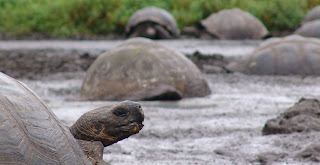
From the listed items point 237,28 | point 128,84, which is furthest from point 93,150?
point 237,28

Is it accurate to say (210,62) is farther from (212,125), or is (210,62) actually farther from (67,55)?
(212,125)

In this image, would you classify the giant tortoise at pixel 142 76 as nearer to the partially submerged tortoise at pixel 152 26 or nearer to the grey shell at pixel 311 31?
the grey shell at pixel 311 31

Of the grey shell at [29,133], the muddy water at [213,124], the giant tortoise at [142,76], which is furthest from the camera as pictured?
the giant tortoise at [142,76]

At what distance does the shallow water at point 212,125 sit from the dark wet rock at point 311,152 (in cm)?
5

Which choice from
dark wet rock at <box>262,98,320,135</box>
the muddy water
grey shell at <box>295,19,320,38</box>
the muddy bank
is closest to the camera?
the muddy water

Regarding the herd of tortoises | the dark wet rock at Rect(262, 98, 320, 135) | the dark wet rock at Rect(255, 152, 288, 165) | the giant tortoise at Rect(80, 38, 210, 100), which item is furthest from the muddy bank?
the dark wet rock at Rect(255, 152, 288, 165)

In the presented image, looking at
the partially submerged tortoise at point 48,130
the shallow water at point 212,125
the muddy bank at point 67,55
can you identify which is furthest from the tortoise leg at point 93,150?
the muddy bank at point 67,55

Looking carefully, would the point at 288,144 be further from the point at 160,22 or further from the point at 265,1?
the point at 265,1

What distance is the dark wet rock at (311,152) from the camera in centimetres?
322

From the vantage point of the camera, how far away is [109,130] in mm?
2230

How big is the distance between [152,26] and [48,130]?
12260mm

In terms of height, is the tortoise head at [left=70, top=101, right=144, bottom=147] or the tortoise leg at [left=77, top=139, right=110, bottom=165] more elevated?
the tortoise head at [left=70, top=101, right=144, bottom=147]

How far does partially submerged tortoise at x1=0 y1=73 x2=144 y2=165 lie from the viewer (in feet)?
6.28

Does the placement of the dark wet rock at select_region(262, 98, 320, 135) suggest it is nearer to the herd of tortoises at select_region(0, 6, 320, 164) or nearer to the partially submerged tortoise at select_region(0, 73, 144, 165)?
the herd of tortoises at select_region(0, 6, 320, 164)
